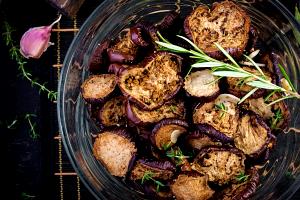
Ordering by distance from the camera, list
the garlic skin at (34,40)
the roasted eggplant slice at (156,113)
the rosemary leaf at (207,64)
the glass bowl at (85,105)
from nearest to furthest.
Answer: the rosemary leaf at (207,64) < the roasted eggplant slice at (156,113) < the glass bowl at (85,105) < the garlic skin at (34,40)

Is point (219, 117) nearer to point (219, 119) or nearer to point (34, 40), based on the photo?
point (219, 119)

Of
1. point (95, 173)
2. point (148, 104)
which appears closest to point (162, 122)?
point (148, 104)

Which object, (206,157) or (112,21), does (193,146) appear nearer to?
(206,157)

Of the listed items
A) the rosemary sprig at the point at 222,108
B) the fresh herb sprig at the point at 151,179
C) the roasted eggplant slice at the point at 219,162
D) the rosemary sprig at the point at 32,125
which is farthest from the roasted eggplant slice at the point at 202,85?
the rosemary sprig at the point at 32,125

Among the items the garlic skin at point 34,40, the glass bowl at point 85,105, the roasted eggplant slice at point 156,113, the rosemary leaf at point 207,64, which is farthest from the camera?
the garlic skin at point 34,40

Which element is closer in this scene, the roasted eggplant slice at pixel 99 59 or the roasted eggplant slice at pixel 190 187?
the roasted eggplant slice at pixel 190 187

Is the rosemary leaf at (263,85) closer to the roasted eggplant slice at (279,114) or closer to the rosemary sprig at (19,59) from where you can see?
the roasted eggplant slice at (279,114)

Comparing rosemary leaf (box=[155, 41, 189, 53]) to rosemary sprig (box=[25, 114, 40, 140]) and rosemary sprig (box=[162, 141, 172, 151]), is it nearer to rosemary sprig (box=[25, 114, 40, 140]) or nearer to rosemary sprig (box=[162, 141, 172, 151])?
rosemary sprig (box=[162, 141, 172, 151])
